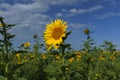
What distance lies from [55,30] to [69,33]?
0.46 meters

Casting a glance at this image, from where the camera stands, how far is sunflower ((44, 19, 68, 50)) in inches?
224

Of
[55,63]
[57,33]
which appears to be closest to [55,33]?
[57,33]

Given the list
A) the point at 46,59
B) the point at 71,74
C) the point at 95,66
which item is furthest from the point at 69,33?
the point at 46,59

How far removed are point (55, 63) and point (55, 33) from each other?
2.59 metres

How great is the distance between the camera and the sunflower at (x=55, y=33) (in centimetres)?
568

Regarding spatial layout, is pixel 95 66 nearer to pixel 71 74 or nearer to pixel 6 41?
pixel 71 74

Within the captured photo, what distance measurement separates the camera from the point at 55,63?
8.49 metres

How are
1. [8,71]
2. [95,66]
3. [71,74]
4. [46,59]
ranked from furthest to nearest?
1. [46,59]
2. [95,66]
3. [71,74]
4. [8,71]

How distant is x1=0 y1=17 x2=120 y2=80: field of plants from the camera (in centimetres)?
530

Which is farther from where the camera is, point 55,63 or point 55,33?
point 55,63

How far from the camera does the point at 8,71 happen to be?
5234 mm

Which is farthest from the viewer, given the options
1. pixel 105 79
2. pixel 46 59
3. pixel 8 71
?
pixel 46 59

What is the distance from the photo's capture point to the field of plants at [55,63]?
17.4ft

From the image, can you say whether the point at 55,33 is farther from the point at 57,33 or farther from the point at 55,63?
the point at 55,63
